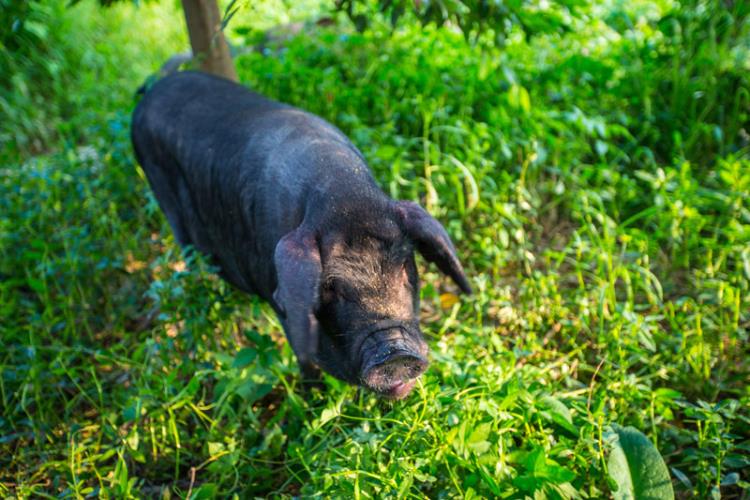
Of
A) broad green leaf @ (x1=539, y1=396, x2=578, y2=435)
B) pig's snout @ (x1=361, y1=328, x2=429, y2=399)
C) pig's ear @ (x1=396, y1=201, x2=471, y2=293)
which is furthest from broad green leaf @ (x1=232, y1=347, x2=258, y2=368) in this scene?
broad green leaf @ (x1=539, y1=396, x2=578, y2=435)

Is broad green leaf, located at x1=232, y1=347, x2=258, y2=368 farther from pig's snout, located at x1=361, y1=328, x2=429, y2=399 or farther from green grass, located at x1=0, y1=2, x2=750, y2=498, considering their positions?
pig's snout, located at x1=361, y1=328, x2=429, y2=399

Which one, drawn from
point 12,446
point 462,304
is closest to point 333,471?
point 462,304

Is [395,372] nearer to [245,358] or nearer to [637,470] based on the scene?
[245,358]

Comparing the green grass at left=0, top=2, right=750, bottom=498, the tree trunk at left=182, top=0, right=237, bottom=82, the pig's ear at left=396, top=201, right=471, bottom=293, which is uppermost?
the tree trunk at left=182, top=0, right=237, bottom=82

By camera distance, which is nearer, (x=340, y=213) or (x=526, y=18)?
(x=340, y=213)

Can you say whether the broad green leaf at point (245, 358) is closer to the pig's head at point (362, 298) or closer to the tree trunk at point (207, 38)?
the pig's head at point (362, 298)

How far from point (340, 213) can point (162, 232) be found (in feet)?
7.35

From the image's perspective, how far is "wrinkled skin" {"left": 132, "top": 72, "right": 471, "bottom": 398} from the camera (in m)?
2.54

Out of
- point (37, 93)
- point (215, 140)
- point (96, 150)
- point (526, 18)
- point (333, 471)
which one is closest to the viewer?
point (333, 471)

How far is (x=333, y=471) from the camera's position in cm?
236

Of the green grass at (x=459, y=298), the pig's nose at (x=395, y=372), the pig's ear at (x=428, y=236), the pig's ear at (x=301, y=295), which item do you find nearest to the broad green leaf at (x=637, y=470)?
the green grass at (x=459, y=298)

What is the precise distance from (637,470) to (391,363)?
0.95m

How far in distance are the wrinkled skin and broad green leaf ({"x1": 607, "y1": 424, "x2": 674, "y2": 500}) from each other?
760 millimetres

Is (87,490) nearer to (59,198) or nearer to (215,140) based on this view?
(215,140)
